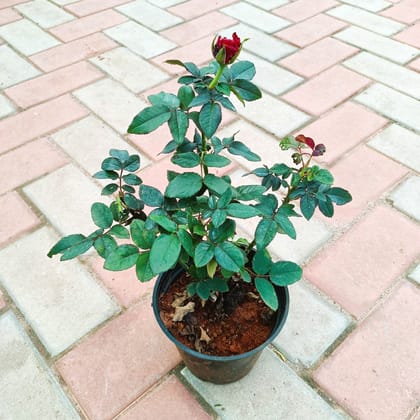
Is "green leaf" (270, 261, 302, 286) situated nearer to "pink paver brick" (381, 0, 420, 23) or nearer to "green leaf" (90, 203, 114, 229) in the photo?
"green leaf" (90, 203, 114, 229)

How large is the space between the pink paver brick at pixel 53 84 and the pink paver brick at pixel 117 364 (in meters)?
1.39

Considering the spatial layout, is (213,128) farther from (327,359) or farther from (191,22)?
(191,22)

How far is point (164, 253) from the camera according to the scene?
786 mm

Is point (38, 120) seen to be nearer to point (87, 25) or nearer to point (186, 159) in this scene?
point (87, 25)

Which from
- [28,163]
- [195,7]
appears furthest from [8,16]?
[28,163]

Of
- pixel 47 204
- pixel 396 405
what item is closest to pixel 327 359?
pixel 396 405

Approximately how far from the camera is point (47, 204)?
179cm

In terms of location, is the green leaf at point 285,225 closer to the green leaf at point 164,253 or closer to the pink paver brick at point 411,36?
the green leaf at point 164,253

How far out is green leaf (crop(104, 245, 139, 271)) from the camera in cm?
85

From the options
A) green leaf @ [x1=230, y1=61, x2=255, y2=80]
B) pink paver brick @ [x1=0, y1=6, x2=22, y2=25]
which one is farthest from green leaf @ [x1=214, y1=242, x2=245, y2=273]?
pink paver brick @ [x1=0, y1=6, x2=22, y2=25]

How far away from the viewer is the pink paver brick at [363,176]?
176 cm

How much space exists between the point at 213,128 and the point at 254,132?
1.32 metres

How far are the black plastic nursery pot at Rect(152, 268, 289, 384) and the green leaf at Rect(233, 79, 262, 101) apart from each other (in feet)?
1.74

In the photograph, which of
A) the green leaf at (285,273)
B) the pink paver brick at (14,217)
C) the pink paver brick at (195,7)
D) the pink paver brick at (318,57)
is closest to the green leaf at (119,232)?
the green leaf at (285,273)
